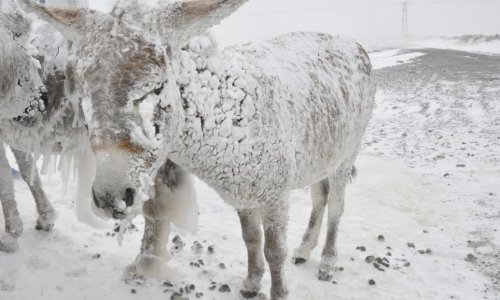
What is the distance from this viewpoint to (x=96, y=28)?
2166 millimetres

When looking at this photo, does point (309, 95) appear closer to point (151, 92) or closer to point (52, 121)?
point (151, 92)

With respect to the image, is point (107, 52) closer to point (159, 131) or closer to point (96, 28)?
point (96, 28)

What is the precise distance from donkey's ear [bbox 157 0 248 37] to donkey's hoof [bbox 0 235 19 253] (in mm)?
2765

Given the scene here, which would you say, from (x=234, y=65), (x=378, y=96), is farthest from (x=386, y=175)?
(x=378, y=96)

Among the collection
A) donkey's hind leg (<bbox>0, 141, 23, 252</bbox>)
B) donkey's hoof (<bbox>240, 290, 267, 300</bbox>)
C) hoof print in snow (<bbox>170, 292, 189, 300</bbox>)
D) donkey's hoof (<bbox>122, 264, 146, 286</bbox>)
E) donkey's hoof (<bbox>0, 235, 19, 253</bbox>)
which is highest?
donkey's hind leg (<bbox>0, 141, 23, 252</bbox>)

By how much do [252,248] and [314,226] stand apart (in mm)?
1002

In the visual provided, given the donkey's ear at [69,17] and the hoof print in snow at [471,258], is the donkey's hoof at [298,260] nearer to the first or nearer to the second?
the hoof print in snow at [471,258]

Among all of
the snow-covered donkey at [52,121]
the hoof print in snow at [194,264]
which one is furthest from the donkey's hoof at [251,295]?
the snow-covered donkey at [52,121]

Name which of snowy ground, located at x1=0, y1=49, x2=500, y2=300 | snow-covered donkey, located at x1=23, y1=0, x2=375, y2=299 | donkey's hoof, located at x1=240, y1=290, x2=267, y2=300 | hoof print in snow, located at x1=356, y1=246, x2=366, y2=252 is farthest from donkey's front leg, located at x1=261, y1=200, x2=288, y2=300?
hoof print in snow, located at x1=356, y1=246, x2=366, y2=252

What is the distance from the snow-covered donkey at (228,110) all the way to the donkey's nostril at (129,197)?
2 cm

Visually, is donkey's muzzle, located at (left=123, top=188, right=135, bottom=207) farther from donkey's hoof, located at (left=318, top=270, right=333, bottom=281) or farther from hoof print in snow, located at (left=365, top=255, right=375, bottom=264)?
hoof print in snow, located at (left=365, top=255, right=375, bottom=264)

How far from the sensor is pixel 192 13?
7.14 feet

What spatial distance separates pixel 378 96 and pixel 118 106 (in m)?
11.4

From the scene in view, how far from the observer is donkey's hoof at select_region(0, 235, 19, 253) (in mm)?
3928
